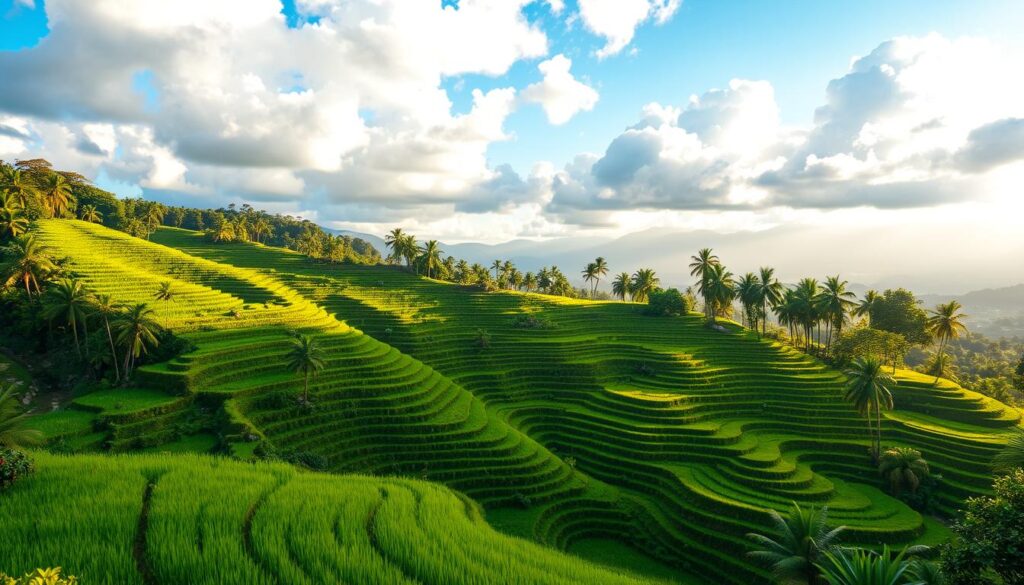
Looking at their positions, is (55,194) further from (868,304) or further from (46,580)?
(868,304)

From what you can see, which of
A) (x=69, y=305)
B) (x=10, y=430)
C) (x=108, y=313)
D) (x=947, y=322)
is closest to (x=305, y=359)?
(x=10, y=430)

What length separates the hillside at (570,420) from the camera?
99.5 ft

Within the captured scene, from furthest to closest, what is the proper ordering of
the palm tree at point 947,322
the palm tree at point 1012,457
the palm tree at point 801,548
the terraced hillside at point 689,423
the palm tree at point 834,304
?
the palm tree at point 834,304 < the palm tree at point 947,322 < the terraced hillside at point 689,423 < the palm tree at point 1012,457 < the palm tree at point 801,548

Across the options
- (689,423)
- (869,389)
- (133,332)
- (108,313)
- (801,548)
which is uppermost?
(108,313)

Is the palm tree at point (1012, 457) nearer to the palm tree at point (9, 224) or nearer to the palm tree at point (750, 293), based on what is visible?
the palm tree at point (750, 293)

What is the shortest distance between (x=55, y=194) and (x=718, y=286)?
422 feet

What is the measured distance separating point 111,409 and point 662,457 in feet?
138

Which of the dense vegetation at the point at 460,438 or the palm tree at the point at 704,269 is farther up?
the palm tree at the point at 704,269

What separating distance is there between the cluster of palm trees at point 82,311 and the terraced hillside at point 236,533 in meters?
20.6

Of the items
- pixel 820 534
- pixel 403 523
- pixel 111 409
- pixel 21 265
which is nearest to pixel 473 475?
pixel 403 523

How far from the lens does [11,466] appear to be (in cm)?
1438

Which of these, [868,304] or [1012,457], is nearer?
[1012,457]

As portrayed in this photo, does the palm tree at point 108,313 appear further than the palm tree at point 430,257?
No

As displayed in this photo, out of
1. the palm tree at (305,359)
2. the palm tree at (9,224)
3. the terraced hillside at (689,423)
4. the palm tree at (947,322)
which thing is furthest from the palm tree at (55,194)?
the palm tree at (947,322)
